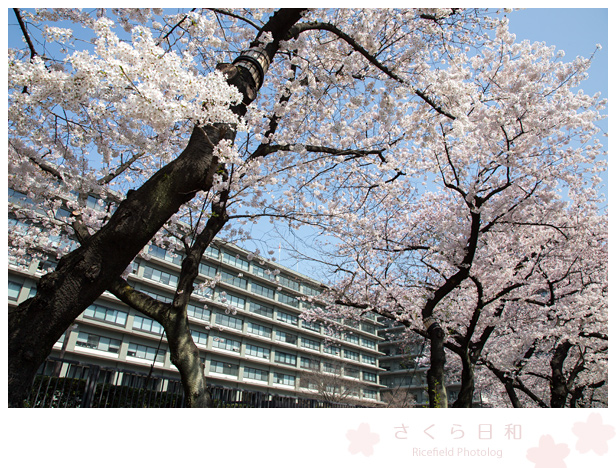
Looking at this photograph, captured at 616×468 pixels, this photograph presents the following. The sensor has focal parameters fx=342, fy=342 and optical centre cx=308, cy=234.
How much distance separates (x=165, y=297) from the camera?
26859 mm

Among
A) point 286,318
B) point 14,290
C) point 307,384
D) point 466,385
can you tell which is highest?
point 286,318

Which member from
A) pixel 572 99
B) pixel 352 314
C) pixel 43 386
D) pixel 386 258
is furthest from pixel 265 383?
pixel 572 99

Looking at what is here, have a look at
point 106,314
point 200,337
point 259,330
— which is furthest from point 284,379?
point 106,314

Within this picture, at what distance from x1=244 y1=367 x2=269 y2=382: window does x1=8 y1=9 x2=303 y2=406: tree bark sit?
3090 centimetres

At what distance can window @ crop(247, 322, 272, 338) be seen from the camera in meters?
32.4

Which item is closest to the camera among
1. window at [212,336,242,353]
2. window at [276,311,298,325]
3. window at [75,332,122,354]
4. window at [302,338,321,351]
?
window at [75,332,122,354]

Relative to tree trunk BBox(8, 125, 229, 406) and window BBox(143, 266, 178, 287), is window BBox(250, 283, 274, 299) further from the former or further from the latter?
tree trunk BBox(8, 125, 229, 406)

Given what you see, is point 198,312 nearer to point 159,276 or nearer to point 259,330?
point 159,276

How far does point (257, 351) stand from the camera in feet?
105

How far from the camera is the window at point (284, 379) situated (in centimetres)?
3284


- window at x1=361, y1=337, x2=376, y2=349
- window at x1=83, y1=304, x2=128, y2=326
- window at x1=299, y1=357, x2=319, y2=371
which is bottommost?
window at x1=299, y1=357, x2=319, y2=371

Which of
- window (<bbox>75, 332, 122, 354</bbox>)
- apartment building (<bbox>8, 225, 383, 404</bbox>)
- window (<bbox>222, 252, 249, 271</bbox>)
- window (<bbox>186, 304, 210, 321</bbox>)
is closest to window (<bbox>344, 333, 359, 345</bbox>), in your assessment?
apartment building (<bbox>8, 225, 383, 404</bbox>)

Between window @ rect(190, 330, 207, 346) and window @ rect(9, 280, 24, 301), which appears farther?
window @ rect(190, 330, 207, 346)

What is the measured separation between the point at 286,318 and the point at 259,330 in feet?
12.7
